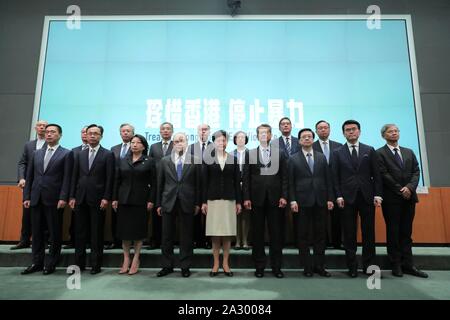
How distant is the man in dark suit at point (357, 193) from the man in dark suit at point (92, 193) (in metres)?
2.22

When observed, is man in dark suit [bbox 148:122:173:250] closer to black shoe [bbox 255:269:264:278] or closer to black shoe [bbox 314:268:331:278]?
black shoe [bbox 255:269:264:278]

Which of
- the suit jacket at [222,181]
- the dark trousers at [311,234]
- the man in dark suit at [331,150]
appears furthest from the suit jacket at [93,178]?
the man in dark suit at [331,150]

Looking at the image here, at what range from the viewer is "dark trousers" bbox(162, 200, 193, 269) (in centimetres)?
276

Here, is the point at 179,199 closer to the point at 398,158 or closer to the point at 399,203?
the point at 399,203

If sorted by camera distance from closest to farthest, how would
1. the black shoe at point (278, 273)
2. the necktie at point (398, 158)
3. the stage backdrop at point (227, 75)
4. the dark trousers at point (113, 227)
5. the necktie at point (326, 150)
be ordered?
the black shoe at point (278, 273)
the necktie at point (398, 158)
the dark trousers at point (113, 227)
the necktie at point (326, 150)
the stage backdrop at point (227, 75)

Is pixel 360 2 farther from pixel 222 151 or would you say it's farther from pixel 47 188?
pixel 47 188

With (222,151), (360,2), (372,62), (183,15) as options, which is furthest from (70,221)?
(360,2)

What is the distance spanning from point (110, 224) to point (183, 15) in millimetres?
3556

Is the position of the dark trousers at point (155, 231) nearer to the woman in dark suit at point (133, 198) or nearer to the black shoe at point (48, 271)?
the woman in dark suit at point (133, 198)

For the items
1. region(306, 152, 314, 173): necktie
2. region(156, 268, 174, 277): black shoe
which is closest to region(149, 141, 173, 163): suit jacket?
region(156, 268, 174, 277): black shoe

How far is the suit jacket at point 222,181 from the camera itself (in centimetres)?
280

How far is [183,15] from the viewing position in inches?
197
